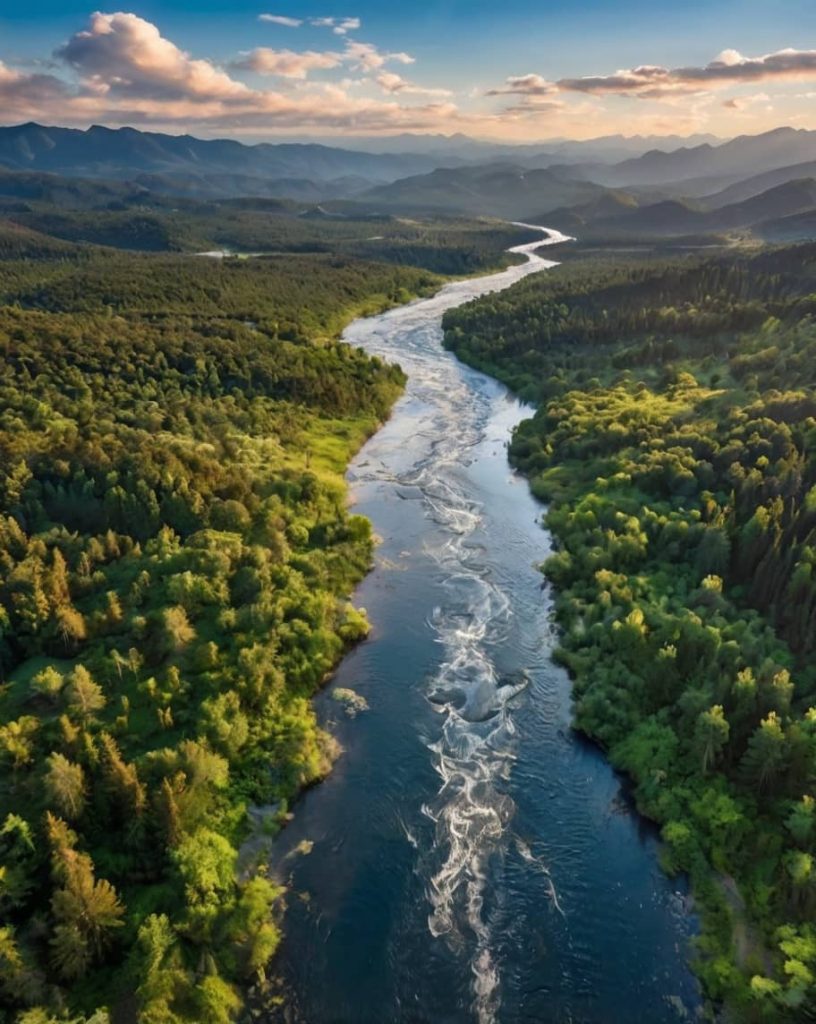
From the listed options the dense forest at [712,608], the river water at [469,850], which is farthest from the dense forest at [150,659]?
the dense forest at [712,608]

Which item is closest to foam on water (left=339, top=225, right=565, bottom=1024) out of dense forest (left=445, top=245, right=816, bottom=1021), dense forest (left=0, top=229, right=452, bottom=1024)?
dense forest (left=445, top=245, right=816, bottom=1021)

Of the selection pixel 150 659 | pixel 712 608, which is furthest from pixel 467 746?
pixel 150 659

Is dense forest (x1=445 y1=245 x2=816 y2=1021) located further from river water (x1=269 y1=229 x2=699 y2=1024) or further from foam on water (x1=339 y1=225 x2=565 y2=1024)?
foam on water (x1=339 y1=225 x2=565 y2=1024)

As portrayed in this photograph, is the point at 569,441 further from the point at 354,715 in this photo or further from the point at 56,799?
the point at 56,799

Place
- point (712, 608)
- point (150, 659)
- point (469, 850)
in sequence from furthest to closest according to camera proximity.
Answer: point (712, 608), point (150, 659), point (469, 850)

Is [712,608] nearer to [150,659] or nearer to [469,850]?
[469,850]

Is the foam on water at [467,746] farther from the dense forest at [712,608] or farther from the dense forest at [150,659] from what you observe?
the dense forest at [150,659]
